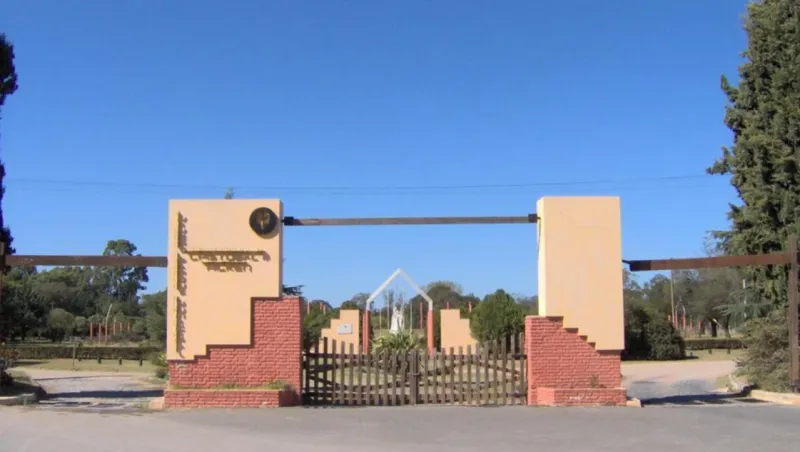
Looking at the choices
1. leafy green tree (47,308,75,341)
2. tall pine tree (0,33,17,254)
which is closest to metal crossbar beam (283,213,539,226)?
tall pine tree (0,33,17,254)

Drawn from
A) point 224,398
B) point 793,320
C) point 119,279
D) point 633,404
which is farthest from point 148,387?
point 119,279

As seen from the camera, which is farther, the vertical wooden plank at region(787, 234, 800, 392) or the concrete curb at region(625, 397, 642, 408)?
the vertical wooden plank at region(787, 234, 800, 392)

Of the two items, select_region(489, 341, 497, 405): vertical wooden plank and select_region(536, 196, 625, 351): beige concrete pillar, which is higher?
select_region(536, 196, 625, 351): beige concrete pillar

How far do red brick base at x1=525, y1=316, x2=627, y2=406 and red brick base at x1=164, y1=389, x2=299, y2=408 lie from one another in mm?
5197

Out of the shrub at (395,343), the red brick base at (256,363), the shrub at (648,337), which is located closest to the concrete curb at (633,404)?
the red brick base at (256,363)

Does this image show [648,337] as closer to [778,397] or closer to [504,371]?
[778,397]

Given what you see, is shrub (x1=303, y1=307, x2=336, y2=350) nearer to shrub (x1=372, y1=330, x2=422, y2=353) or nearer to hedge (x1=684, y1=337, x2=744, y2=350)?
shrub (x1=372, y1=330, x2=422, y2=353)

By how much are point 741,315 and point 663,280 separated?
68.1 meters

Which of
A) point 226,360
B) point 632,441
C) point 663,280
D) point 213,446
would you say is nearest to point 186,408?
point 226,360

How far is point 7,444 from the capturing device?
33.4 feet

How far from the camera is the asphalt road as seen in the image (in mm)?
10227

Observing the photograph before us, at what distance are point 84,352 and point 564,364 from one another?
37.0 meters

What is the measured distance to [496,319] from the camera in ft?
113

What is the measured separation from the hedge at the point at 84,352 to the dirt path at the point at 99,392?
15.0m
